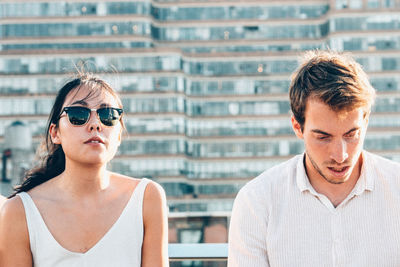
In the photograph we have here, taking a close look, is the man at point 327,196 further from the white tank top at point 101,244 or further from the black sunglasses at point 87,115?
the black sunglasses at point 87,115

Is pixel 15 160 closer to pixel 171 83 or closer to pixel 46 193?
pixel 46 193

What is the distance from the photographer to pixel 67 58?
6719 cm

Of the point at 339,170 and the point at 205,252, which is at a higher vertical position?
the point at 339,170

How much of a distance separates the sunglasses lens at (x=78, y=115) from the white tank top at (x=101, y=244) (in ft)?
1.62

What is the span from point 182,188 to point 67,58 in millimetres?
16045

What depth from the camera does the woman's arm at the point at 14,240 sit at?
155 inches

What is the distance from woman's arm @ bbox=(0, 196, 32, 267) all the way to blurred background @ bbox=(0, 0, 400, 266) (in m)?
61.7

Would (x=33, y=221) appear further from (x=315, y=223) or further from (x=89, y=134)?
(x=315, y=223)

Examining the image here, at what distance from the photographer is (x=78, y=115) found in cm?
408

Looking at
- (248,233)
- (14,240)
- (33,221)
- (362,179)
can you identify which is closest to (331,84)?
(362,179)

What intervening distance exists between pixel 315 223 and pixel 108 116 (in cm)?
130

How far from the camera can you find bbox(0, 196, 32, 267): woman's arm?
12.9 feet

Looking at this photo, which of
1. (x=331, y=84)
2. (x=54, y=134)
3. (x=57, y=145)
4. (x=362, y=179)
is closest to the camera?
(x=331, y=84)

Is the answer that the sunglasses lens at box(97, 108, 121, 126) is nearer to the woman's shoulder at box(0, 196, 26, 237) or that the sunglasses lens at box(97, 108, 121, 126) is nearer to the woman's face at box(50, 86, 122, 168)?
the woman's face at box(50, 86, 122, 168)
